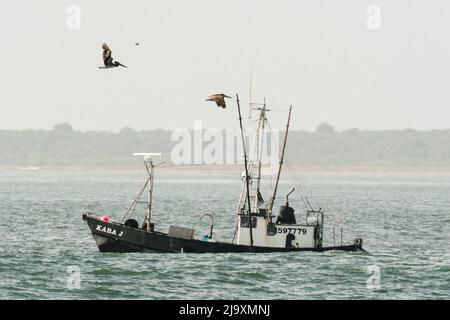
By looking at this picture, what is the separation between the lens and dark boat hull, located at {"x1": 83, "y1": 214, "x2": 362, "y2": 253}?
2160 inches

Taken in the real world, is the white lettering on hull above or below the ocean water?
above

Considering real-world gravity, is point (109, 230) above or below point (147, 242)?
above

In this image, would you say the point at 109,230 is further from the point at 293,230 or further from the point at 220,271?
the point at 293,230

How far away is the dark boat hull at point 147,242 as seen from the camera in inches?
2160

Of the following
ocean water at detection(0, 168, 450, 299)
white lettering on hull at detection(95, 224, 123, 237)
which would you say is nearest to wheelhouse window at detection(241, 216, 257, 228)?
ocean water at detection(0, 168, 450, 299)

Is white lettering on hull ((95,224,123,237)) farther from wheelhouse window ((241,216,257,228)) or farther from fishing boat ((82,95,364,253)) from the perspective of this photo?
wheelhouse window ((241,216,257,228))

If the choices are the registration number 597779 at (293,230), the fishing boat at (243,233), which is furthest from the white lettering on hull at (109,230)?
the registration number 597779 at (293,230)

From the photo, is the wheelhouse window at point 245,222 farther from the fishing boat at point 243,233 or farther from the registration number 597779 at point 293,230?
the registration number 597779 at point 293,230

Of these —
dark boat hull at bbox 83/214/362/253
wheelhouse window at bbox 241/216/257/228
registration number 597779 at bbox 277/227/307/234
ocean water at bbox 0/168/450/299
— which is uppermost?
wheelhouse window at bbox 241/216/257/228

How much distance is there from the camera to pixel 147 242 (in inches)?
2165

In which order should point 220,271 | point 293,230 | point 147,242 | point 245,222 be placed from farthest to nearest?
1. point 293,230
2. point 245,222
3. point 147,242
4. point 220,271

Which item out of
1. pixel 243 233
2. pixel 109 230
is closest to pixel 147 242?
pixel 109 230
